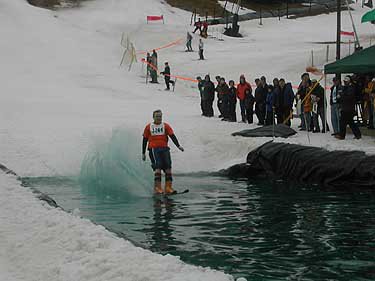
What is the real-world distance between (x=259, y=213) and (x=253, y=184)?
4.52 meters

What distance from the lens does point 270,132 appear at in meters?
21.0

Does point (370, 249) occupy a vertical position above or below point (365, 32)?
below

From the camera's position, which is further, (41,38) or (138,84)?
(41,38)

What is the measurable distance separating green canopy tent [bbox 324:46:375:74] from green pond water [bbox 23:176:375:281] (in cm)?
428

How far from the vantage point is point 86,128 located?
A: 2336cm

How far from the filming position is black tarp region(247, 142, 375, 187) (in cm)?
1592

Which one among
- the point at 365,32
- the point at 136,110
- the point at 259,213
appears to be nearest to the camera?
the point at 259,213

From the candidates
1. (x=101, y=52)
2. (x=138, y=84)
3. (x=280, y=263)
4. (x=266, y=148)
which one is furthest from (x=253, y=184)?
(x=101, y=52)

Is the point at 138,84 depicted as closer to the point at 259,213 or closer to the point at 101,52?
the point at 101,52

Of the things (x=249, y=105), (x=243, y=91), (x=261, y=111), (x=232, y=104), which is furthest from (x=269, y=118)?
(x=232, y=104)

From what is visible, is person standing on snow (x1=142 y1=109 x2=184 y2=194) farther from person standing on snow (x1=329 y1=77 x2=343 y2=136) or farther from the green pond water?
person standing on snow (x1=329 y1=77 x2=343 y2=136)

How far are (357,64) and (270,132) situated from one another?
3.34 m

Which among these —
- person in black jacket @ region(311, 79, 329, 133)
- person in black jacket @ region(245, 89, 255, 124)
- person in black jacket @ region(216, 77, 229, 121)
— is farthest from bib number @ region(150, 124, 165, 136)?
person in black jacket @ region(216, 77, 229, 121)

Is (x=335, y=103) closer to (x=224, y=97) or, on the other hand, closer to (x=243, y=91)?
(x=243, y=91)
